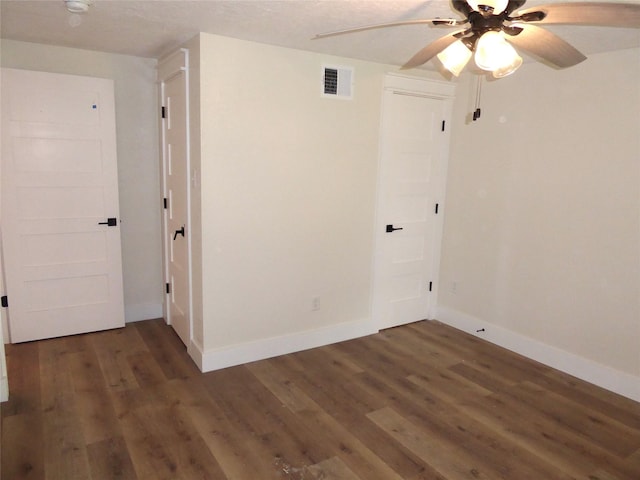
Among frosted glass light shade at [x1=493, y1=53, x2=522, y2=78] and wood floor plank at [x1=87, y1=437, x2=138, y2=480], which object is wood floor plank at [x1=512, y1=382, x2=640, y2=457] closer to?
frosted glass light shade at [x1=493, y1=53, x2=522, y2=78]

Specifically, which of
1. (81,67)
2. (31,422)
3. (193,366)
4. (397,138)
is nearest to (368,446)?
(193,366)

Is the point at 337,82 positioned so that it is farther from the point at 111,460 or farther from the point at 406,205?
the point at 111,460

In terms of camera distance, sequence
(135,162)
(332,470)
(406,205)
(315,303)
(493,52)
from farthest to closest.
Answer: (406,205), (135,162), (315,303), (332,470), (493,52)

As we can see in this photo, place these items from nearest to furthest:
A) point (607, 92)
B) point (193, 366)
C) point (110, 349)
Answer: point (607, 92)
point (193, 366)
point (110, 349)

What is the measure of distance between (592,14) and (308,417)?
8.21 feet

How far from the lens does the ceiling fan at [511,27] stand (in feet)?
5.24

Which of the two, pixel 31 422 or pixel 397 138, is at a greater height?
pixel 397 138

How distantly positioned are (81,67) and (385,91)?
2.54 metres

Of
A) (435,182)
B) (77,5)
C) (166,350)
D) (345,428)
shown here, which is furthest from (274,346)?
(77,5)

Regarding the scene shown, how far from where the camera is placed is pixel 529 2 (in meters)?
2.14

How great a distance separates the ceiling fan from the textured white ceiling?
0.37 metres

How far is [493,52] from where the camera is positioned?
1.75 m

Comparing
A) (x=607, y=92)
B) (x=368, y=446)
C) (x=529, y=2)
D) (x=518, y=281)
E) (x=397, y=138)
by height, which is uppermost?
(x=529, y=2)

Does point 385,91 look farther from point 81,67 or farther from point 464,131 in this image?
point 81,67
